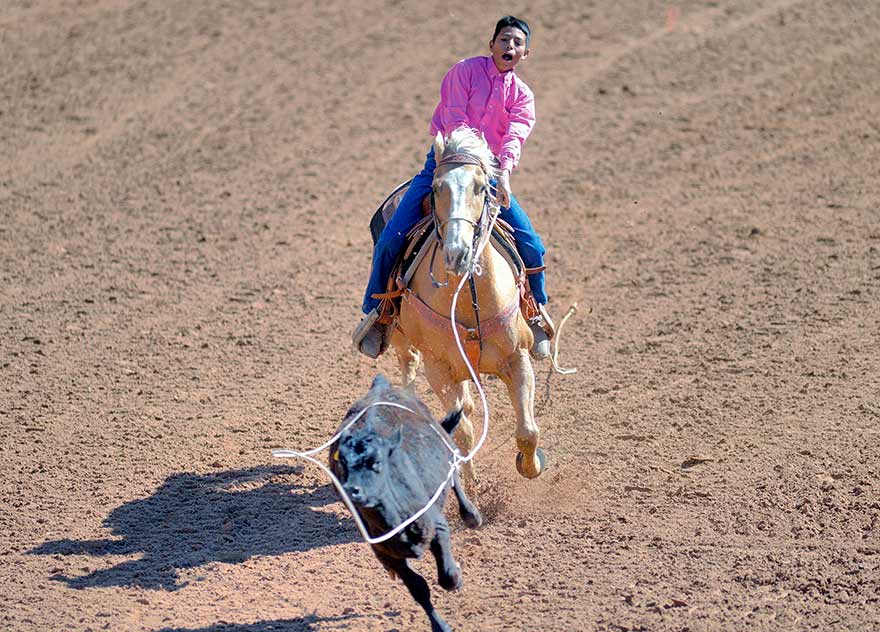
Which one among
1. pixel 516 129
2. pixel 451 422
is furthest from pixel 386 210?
pixel 451 422

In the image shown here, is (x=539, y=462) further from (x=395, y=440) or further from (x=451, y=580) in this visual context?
(x=395, y=440)

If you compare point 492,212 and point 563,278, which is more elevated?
point 492,212

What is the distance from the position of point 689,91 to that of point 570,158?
2.57 meters

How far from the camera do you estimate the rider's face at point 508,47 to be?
7.64 meters

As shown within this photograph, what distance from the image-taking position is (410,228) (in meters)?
7.83

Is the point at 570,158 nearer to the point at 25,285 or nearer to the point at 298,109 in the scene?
the point at 298,109

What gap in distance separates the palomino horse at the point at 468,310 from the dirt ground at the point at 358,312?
79 centimetres

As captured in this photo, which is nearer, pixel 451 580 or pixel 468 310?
pixel 451 580

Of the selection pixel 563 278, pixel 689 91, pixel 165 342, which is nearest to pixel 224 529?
pixel 165 342

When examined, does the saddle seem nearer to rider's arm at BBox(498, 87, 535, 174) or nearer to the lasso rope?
the lasso rope

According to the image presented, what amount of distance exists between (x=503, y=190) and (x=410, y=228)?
0.94 meters

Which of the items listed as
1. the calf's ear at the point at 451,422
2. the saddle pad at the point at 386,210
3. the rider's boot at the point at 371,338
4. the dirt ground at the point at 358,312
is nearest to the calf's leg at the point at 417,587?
the dirt ground at the point at 358,312

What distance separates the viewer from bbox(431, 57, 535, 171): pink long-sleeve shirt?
779cm

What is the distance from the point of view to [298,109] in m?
16.2
